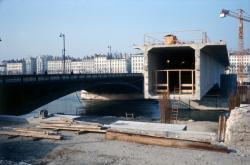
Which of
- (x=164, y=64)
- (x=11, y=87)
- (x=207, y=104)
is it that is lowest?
A: (x=207, y=104)

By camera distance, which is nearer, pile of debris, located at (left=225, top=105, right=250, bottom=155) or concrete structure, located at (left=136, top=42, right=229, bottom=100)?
pile of debris, located at (left=225, top=105, right=250, bottom=155)

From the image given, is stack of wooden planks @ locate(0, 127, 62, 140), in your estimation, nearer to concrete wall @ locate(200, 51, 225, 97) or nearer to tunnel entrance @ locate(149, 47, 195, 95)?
tunnel entrance @ locate(149, 47, 195, 95)

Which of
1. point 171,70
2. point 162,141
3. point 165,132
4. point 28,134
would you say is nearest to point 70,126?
point 28,134

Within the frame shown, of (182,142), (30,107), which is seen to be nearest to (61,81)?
(30,107)

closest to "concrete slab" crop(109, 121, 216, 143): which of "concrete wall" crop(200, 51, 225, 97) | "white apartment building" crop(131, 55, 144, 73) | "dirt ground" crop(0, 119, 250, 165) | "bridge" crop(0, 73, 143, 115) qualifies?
"dirt ground" crop(0, 119, 250, 165)

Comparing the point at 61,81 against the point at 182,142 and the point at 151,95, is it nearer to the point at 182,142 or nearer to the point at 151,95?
the point at 151,95

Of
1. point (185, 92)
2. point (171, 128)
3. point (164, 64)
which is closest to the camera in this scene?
point (171, 128)

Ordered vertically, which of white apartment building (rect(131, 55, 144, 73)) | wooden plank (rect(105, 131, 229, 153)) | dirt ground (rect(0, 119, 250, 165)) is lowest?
dirt ground (rect(0, 119, 250, 165))

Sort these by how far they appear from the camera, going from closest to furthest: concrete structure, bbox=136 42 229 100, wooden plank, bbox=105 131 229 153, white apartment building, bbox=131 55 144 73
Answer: wooden plank, bbox=105 131 229 153 → concrete structure, bbox=136 42 229 100 → white apartment building, bbox=131 55 144 73

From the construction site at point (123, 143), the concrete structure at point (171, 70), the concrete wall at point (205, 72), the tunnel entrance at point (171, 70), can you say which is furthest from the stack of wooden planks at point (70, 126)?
the concrete wall at point (205, 72)

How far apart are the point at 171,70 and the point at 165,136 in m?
13.6

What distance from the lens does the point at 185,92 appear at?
30328 mm

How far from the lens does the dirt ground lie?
12.4 metres

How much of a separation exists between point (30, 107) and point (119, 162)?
69.2 feet
